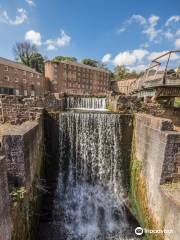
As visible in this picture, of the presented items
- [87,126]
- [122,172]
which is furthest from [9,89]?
[122,172]

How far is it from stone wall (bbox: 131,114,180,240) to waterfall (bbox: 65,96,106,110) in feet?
16.8

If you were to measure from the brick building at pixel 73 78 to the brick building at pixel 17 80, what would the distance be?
275 cm

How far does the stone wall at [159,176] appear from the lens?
4.29 meters

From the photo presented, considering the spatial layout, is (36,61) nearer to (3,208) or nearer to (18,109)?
(18,109)

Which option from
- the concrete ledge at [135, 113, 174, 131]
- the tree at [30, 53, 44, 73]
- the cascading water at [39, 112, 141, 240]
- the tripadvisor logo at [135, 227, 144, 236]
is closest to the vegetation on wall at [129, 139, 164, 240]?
the tripadvisor logo at [135, 227, 144, 236]

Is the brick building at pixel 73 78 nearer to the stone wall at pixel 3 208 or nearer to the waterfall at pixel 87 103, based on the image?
the waterfall at pixel 87 103

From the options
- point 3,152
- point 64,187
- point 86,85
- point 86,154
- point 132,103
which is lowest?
point 64,187

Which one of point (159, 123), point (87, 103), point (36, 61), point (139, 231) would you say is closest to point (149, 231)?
point (139, 231)

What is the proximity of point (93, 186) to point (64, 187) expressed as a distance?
1230 mm

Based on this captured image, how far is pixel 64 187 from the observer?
7148mm

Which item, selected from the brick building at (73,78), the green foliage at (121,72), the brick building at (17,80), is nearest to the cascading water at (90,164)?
the brick building at (17,80)

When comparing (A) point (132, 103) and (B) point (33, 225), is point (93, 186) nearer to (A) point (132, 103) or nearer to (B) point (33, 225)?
(B) point (33, 225)

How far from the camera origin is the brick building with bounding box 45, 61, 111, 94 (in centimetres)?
3095

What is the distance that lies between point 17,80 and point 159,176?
2271 centimetres
